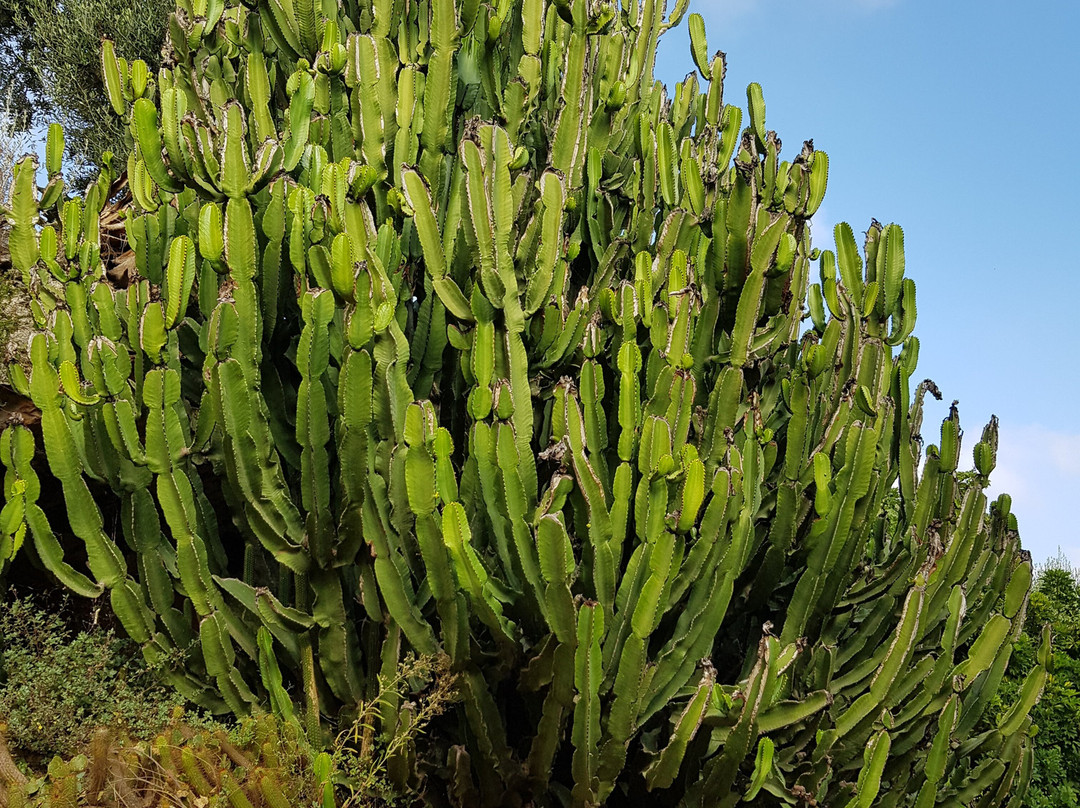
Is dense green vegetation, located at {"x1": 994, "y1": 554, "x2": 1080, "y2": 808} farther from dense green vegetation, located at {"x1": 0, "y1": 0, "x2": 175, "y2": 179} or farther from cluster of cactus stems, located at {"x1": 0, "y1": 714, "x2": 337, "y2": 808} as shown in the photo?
dense green vegetation, located at {"x1": 0, "y1": 0, "x2": 175, "y2": 179}

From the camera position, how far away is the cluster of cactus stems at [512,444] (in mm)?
3520

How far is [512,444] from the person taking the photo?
11.5ft

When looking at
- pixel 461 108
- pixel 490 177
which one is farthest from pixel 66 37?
pixel 490 177

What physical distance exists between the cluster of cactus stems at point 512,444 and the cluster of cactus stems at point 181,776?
310 mm

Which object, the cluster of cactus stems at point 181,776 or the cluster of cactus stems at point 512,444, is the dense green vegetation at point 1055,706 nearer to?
the cluster of cactus stems at point 512,444

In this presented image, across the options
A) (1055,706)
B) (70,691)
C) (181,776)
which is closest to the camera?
(181,776)

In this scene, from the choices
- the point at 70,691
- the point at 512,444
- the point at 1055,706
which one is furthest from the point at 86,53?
the point at 1055,706

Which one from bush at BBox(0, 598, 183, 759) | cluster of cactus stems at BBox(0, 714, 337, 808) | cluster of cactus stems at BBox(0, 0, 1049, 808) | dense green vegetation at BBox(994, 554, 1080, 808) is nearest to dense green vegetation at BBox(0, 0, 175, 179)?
cluster of cactus stems at BBox(0, 0, 1049, 808)

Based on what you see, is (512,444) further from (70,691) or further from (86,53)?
(86,53)

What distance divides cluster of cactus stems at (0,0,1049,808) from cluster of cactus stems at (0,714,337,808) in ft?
1.02

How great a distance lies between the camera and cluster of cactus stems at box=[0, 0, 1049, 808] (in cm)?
352

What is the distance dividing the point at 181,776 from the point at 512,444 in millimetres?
1685

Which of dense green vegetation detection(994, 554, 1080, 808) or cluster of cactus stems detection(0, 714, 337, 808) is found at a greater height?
dense green vegetation detection(994, 554, 1080, 808)

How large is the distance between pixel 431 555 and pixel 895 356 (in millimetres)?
2486
